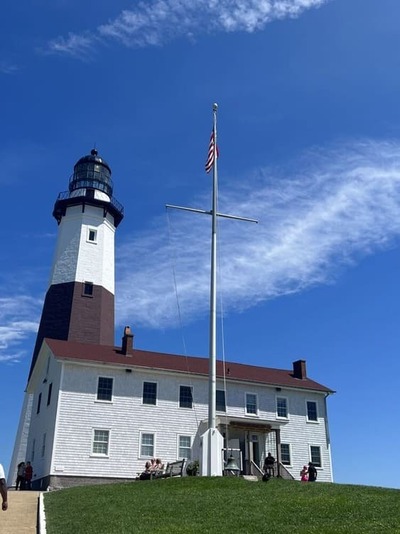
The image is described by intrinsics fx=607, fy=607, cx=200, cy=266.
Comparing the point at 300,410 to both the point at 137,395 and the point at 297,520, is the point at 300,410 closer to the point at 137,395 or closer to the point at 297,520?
the point at 137,395

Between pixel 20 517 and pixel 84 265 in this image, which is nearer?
pixel 20 517

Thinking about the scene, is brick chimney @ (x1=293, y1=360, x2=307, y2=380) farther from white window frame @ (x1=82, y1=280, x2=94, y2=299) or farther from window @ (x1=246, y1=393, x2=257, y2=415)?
white window frame @ (x1=82, y1=280, x2=94, y2=299)

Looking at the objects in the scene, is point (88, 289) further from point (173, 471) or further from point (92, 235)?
point (173, 471)

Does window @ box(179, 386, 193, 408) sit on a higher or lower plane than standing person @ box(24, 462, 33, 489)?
higher

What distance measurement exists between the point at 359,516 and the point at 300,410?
2368cm

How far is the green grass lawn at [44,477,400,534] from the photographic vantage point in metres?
11.4

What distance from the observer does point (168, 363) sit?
34188 mm

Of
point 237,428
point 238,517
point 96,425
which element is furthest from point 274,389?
point 238,517

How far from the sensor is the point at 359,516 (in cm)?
1240

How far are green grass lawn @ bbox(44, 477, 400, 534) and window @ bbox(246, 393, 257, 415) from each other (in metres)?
15.2

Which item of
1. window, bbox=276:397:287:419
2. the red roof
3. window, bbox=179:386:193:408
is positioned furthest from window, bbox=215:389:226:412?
window, bbox=276:397:287:419

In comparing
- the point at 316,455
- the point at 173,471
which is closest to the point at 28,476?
the point at 173,471

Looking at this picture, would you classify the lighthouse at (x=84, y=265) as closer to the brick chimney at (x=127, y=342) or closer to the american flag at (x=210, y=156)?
the brick chimney at (x=127, y=342)

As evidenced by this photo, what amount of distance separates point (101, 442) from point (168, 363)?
607 cm
